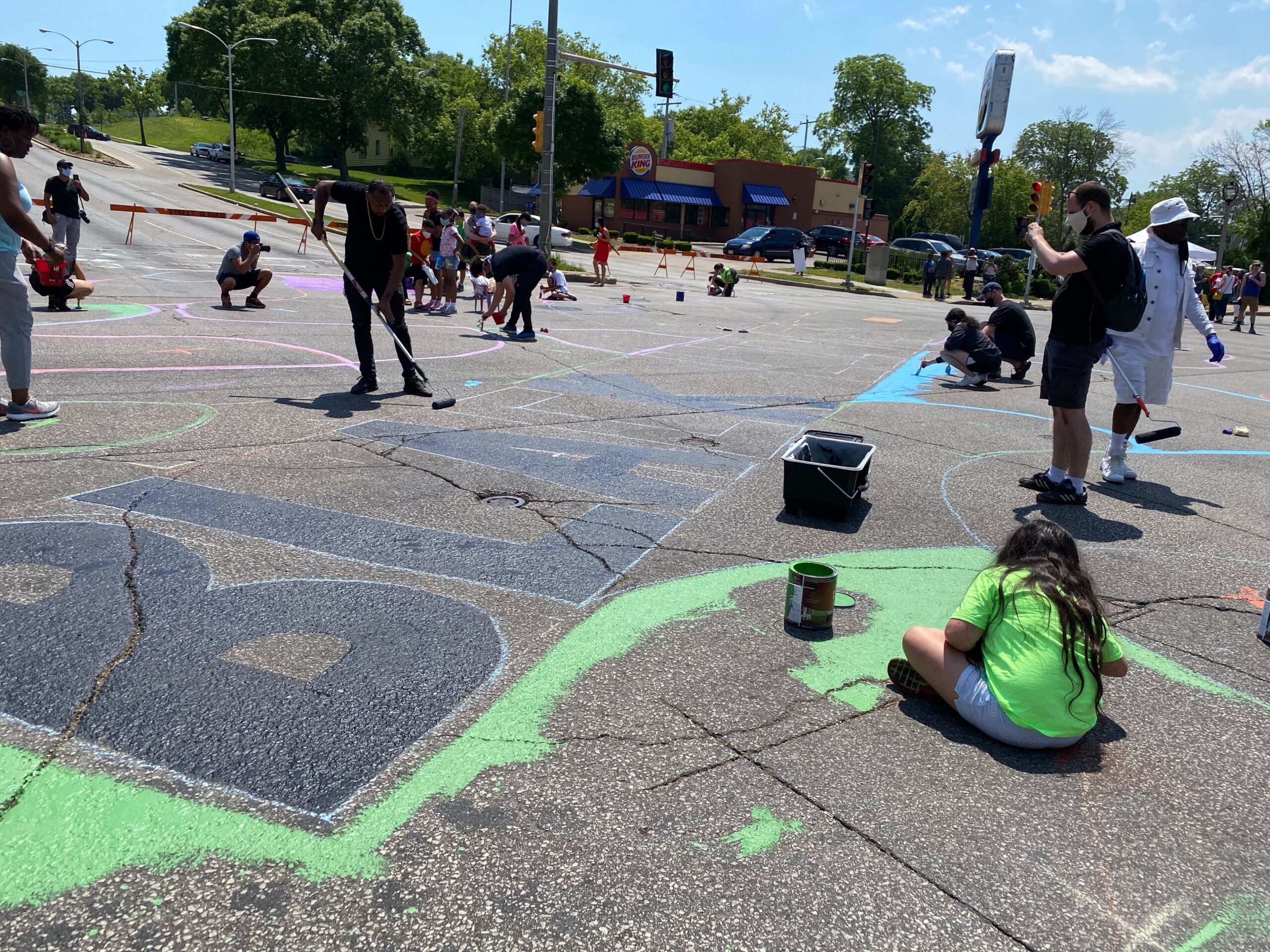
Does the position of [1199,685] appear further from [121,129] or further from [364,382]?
[121,129]

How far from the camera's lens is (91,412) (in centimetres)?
722

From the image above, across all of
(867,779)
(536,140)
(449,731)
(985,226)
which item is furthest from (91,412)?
(985,226)

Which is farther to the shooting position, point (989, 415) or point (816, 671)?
point (989, 415)

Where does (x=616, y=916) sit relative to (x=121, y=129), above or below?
below

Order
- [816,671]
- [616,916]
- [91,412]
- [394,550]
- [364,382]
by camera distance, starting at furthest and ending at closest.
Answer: [364,382] < [91,412] < [394,550] < [816,671] < [616,916]

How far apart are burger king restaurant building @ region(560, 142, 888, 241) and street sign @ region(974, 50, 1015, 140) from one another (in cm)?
2511

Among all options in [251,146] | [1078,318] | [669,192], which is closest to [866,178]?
[1078,318]

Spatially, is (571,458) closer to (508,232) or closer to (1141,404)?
(1141,404)

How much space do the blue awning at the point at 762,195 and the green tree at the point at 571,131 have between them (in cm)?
1998

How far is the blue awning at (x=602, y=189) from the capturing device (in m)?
56.9

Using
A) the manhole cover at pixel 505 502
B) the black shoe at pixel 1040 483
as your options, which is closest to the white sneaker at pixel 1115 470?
the black shoe at pixel 1040 483

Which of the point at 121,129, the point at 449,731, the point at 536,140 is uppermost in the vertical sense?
the point at 121,129

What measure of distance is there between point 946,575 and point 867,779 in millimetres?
2238

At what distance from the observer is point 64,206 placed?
1524 cm
